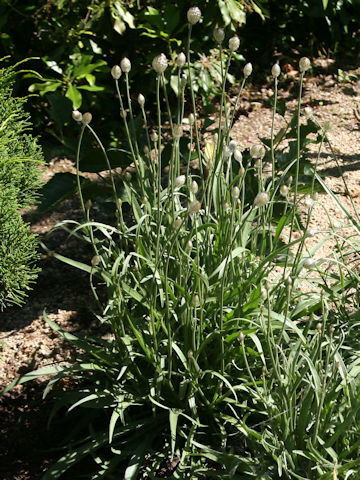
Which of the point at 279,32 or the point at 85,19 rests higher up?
the point at 85,19

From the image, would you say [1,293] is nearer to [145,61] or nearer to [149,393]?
[149,393]

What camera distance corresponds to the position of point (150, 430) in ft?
7.43

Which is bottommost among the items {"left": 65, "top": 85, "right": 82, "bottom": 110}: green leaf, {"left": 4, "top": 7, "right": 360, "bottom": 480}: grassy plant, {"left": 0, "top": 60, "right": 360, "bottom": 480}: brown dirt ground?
{"left": 0, "top": 60, "right": 360, "bottom": 480}: brown dirt ground

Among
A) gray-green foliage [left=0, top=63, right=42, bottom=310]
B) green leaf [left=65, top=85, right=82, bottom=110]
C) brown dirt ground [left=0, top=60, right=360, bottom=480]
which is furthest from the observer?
green leaf [left=65, top=85, right=82, bottom=110]

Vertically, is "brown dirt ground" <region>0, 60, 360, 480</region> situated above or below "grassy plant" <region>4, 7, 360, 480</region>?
below

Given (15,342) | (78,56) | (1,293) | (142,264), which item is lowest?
(15,342)

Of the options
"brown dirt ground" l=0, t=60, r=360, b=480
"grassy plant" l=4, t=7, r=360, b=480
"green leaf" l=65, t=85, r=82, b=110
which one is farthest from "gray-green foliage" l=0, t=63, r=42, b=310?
"green leaf" l=65, t=85, r=82, b=110

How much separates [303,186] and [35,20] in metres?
2.28

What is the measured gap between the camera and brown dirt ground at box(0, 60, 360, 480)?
7.87 ft

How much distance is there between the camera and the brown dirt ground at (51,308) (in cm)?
240

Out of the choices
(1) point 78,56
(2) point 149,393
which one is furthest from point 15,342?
(1) point 78,56

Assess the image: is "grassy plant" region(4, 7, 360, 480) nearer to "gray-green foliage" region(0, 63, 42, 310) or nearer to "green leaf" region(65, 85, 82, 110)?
"gray-green foliage" region(0, 63, 42, 310)

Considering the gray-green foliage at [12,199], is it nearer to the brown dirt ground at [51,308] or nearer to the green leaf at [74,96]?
the brown dirt ground at [51,308]

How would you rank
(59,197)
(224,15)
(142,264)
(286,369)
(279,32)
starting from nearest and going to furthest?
(286,369) → (142,264) → (59,197) → (224,15) → (279,32)
